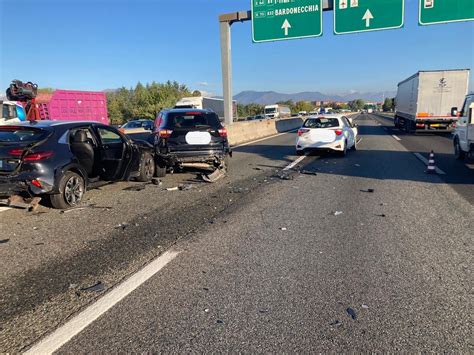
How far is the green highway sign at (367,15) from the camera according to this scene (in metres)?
16.5

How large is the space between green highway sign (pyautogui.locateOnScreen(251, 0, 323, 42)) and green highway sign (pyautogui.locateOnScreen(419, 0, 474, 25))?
14.3 ft

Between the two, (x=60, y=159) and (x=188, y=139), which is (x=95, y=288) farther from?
(x=188, y=139)

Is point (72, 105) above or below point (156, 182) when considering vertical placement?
above

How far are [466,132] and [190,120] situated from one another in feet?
25.2

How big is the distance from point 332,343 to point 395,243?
2414mm

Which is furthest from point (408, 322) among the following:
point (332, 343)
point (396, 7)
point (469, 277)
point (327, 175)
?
point (396, 7)

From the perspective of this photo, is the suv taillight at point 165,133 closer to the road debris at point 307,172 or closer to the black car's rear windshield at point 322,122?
the road debris at point 307,172

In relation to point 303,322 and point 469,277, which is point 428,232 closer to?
point 469,277

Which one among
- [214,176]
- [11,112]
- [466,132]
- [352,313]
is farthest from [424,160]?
[11,112]

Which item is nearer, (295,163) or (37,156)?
(37,156)

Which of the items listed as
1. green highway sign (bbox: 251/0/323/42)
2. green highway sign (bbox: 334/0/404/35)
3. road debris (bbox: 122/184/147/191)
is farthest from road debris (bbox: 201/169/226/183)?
green highway sign (bbox: 334/0/404/35)

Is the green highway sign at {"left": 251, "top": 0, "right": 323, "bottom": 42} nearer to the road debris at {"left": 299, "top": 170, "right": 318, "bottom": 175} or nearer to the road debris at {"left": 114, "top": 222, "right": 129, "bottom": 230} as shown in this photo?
the road debris at {"left": 299, "top": 170, "right": 318, "bottom": 175}

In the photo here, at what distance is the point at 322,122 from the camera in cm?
1372

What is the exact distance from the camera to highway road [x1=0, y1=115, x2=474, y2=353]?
281cm
